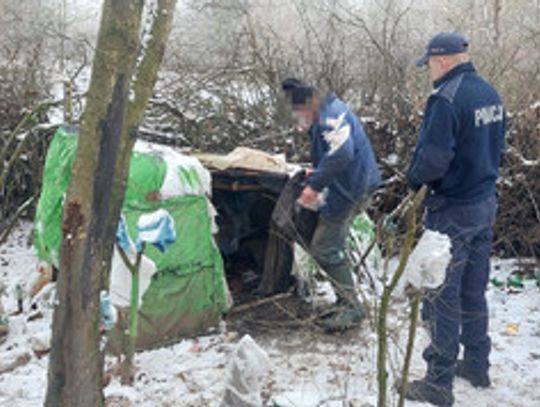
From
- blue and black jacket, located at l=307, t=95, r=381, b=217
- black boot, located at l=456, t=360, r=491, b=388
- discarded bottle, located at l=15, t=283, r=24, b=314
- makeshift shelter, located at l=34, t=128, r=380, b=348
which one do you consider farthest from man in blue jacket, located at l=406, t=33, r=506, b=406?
discarded bottle, located at l=15, t=283, r=24, b=314

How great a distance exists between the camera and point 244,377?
341cm

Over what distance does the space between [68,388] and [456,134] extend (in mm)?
2423

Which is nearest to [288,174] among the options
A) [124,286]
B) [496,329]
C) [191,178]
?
[191,178]

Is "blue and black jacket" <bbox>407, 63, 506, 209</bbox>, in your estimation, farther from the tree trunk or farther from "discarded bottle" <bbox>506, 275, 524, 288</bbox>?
"discarded bottle" <bbox>506, 275, 524, 288</bbox>

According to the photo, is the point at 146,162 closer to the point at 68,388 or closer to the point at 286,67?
the point at 68,388

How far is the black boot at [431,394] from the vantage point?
3.81 meters

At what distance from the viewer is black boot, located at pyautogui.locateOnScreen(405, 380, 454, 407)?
3809mm

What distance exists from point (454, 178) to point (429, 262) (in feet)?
2.96

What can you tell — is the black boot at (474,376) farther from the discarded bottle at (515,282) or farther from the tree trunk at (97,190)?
the tree trunk at (97,190)

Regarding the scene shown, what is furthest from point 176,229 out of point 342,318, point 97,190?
point 97,190

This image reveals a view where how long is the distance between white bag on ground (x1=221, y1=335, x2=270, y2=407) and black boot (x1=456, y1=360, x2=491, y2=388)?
58.2 inches

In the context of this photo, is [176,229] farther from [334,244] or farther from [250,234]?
[250,234]

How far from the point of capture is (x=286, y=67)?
774 centimetres

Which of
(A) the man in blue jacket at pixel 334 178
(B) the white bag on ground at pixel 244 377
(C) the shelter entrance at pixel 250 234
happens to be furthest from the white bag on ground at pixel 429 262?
(C) the shelter entrance at pixel 250 234
